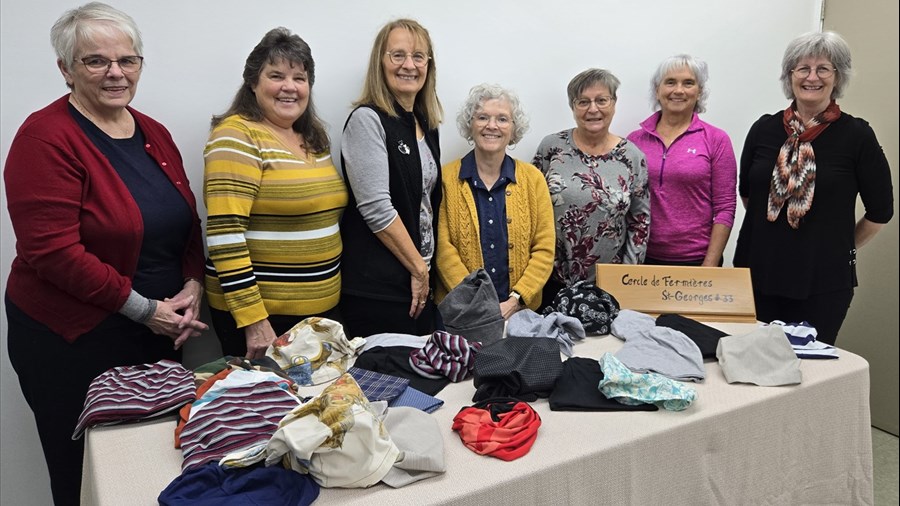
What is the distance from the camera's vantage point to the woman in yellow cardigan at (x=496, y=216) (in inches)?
86.4

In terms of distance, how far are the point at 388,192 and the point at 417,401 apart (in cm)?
76

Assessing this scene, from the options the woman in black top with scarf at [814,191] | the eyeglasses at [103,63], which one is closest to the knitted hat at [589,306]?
the woman in black top with scarf at [814,191]

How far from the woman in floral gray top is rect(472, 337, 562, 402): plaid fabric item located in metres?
0.89

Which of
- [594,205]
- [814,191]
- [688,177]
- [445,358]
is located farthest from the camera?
[688,177]

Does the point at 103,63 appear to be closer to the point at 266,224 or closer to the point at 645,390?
the point at 266,224

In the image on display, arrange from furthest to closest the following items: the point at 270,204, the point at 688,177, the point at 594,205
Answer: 1. the point at 688,177
2. the point at 594,205
3. the point at 270,204

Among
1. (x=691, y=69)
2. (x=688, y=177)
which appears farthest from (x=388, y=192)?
(x=691, y=69)

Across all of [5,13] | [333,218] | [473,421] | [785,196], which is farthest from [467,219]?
[5,13]

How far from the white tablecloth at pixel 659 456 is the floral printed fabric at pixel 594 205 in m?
0.61

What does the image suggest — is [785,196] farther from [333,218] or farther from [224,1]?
[224,1]

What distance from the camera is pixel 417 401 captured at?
1.44 m

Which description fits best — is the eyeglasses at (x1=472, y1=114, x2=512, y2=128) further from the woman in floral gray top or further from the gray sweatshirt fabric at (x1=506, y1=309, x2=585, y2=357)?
the gray sweatshirt fabric at (x1=506, y1=309, x2=585, y2=357)

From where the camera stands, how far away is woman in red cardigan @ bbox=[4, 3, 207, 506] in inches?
58.7

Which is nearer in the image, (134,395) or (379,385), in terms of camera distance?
(134,395)
